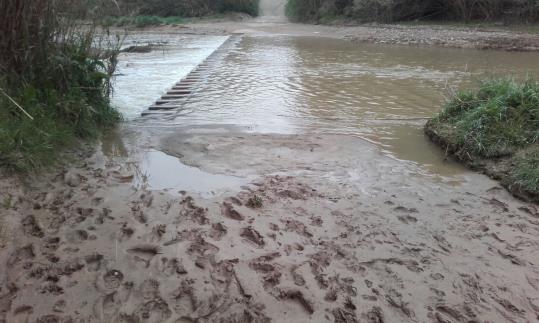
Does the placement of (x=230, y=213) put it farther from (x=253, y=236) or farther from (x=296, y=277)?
(x=296, y=277)

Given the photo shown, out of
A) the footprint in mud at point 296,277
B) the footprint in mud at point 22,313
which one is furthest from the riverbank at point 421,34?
the footprint in mud at point 22,313

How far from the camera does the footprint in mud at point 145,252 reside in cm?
285

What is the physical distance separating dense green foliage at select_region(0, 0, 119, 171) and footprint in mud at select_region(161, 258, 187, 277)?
65.4 inches

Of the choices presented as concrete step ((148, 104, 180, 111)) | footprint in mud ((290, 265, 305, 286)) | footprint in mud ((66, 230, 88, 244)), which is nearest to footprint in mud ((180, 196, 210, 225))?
footprint in mud ((66, 230, 88, 244))

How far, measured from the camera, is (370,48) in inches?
611

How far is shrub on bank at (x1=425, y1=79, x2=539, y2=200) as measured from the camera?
4.27m

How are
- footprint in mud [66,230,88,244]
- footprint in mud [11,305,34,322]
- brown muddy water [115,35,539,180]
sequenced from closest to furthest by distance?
footprint in mud [11,305,34,322] < footprint in mud [66,230,88,244] < brown muddy water [115,35,539,180]

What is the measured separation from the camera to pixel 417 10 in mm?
22547

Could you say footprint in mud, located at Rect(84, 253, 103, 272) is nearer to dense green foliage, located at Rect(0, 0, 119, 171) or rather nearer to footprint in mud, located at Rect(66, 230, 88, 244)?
footprint in mud, located at Rect(66, 230, 88, 244)

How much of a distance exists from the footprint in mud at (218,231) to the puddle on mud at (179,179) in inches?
23.1

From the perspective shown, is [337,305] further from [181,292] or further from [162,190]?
[162,190]

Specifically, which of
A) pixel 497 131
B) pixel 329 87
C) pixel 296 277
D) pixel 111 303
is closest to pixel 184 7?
pixel 329 87

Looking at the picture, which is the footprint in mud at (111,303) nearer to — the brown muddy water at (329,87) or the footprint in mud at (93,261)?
the footprint in mud at (93,261)

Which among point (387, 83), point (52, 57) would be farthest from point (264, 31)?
point (52, 57)
